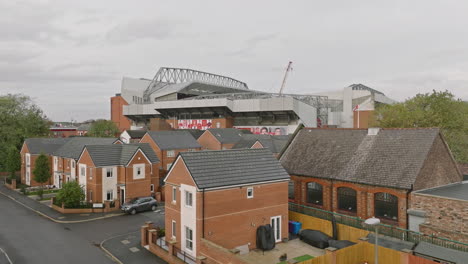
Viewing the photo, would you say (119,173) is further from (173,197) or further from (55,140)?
(55,140)

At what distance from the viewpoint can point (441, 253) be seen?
59.3 ft

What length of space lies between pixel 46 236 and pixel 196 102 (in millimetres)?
79481

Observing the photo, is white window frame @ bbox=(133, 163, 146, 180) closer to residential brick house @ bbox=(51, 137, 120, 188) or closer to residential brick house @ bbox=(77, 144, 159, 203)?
residential brick house @ bbox=(77, 144, 159, 203)

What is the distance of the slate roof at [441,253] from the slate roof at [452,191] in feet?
18.2

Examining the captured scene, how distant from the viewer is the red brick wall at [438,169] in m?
24.8

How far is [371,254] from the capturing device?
2020 cm

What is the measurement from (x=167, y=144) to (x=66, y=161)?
51.6 ft

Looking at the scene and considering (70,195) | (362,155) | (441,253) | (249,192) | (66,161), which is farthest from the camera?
(66,161)

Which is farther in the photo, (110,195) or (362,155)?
(110,195)

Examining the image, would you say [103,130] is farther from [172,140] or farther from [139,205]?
[139,205]

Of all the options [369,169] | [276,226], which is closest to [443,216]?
[369,169]

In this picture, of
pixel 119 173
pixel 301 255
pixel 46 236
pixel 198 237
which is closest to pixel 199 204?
pixel 198 237

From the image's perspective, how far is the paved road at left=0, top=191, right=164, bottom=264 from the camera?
918 inches

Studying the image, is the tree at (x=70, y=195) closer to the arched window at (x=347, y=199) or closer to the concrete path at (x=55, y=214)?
the concrete path at (x=55, y=214)
